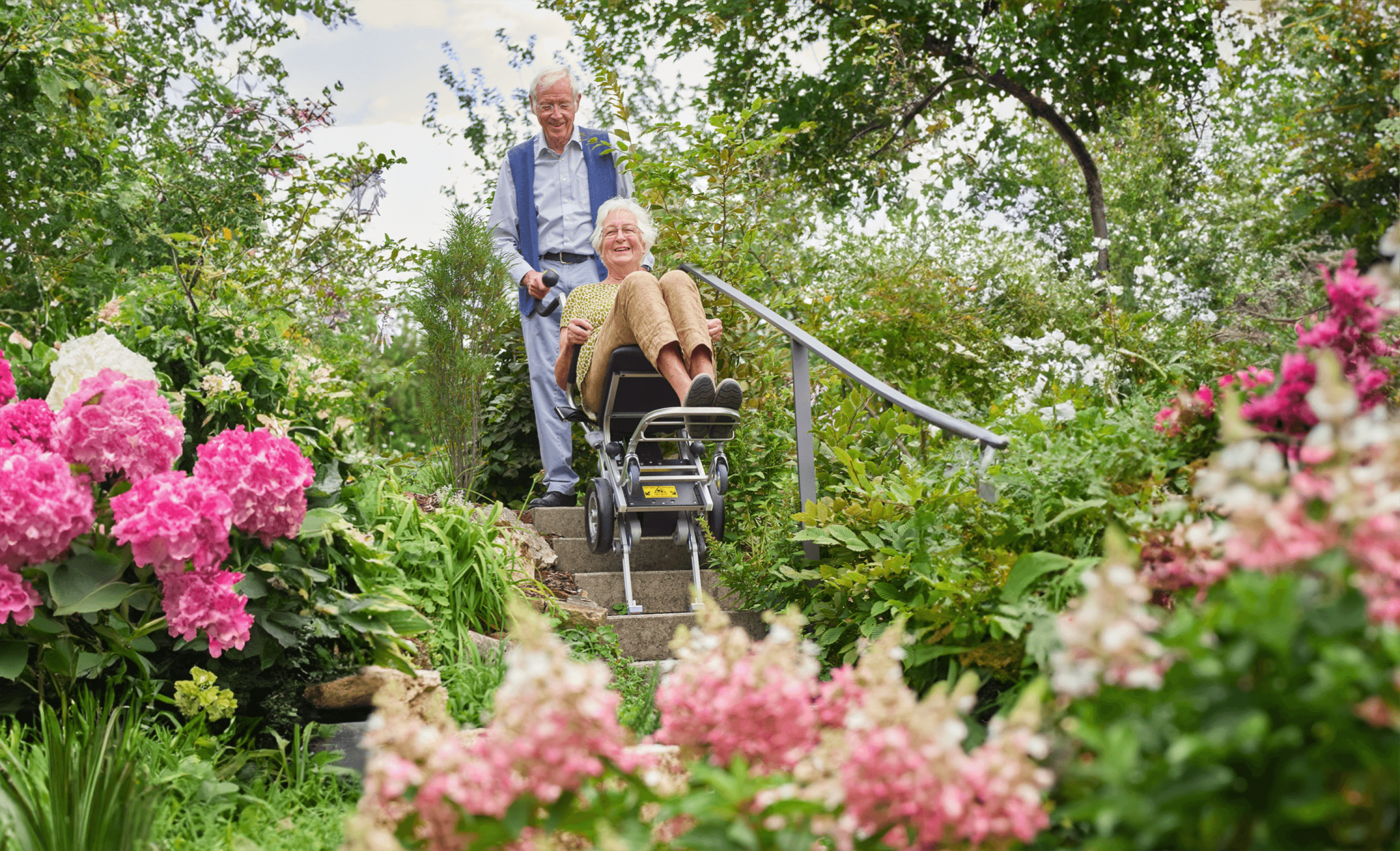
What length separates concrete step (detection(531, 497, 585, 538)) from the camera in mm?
4270

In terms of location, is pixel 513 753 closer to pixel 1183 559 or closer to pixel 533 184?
pixel 1183 559

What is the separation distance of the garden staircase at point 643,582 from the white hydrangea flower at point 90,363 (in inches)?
67.7

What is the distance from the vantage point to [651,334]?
3.47m

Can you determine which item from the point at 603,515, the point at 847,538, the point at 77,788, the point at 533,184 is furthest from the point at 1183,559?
the point at 533,184

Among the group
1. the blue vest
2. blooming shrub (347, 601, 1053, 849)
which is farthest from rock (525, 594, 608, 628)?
blooming shrub (347, 601, 1053, 849)

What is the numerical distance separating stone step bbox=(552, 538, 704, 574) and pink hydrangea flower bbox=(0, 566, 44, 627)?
206 centimetres

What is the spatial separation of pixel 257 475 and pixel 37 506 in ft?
1.41

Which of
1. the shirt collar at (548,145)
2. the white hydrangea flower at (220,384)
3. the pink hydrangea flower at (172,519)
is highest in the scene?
the shirt collar at (548,145)

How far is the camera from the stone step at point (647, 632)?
3.54m

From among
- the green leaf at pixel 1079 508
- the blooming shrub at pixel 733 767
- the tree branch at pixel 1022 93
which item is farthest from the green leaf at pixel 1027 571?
the tree branch at pixel 1022 93

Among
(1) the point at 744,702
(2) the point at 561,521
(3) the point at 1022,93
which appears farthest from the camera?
(3) the point at 1022,93

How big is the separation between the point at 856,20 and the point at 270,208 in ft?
17.1

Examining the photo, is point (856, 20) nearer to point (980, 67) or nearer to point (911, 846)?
point (980, 67)

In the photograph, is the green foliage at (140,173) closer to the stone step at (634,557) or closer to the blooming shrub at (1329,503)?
the stone step at (634,557)
